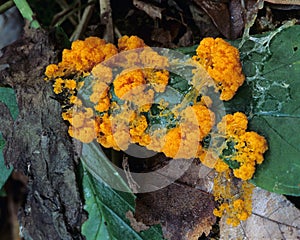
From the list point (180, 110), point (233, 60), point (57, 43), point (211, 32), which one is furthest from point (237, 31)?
point (57, 43)

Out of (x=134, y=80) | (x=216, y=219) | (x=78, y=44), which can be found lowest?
(x=216, y=219)

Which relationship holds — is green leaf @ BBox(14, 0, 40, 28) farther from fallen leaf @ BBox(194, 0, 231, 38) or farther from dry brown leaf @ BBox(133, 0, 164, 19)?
fallen leaf @ BBox(194, 0, 231, 38)

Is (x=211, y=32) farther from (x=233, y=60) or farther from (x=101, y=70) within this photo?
(x=101, y=70)

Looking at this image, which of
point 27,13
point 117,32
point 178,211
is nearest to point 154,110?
point 178,211

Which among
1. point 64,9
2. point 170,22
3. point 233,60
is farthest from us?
point 64,9

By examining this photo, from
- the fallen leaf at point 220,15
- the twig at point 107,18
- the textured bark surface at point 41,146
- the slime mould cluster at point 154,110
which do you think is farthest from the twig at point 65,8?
the fallen leaf at point 220,15

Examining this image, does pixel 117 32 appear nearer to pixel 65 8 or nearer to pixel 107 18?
pixel 107 18

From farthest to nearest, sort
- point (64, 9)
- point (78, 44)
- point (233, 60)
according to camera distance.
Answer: point (64, 9)
point (78, 44)
point (233, 60)

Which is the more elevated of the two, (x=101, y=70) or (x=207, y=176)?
(x=101, y=70)
